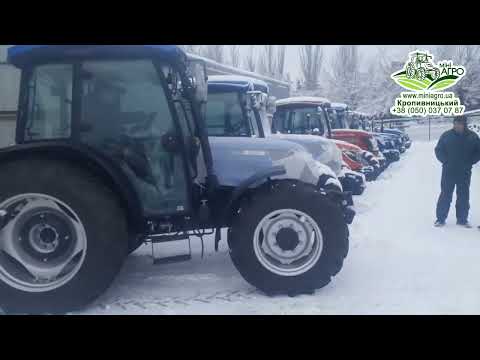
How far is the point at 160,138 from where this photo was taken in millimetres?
3283

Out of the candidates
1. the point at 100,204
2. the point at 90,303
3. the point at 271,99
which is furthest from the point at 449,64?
the point at 90,303

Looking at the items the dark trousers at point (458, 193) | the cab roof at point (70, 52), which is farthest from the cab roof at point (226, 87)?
the dark trousers at point (458, 193)

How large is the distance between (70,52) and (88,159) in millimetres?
871

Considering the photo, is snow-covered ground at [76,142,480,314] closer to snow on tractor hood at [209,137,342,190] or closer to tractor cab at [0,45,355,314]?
tractor cab at [0,45,355,314]

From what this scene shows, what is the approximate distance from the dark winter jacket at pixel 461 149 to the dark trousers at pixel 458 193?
0.28ft

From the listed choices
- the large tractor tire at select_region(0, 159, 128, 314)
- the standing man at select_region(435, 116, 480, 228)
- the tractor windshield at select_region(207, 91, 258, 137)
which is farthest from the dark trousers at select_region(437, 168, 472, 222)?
the large tractor tire at select_region(0, 159, 128, 314)

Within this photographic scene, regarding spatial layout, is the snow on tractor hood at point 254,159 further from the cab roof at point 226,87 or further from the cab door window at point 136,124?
the cab roof at point 226,87

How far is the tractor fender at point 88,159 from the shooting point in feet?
9.80

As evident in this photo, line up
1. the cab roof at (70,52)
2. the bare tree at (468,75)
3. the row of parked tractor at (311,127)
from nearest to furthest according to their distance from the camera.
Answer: the cab roof at (70,52)
the bare tree at (468,75)
the row of parked tractor at (311,127)

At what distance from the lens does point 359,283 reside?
142 inches

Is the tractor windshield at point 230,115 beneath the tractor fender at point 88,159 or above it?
above

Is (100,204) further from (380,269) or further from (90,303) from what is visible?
(380,269)

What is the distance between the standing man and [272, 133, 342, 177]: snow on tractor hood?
1.85m

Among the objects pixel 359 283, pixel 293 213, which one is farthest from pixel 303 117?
pixel 293 213
